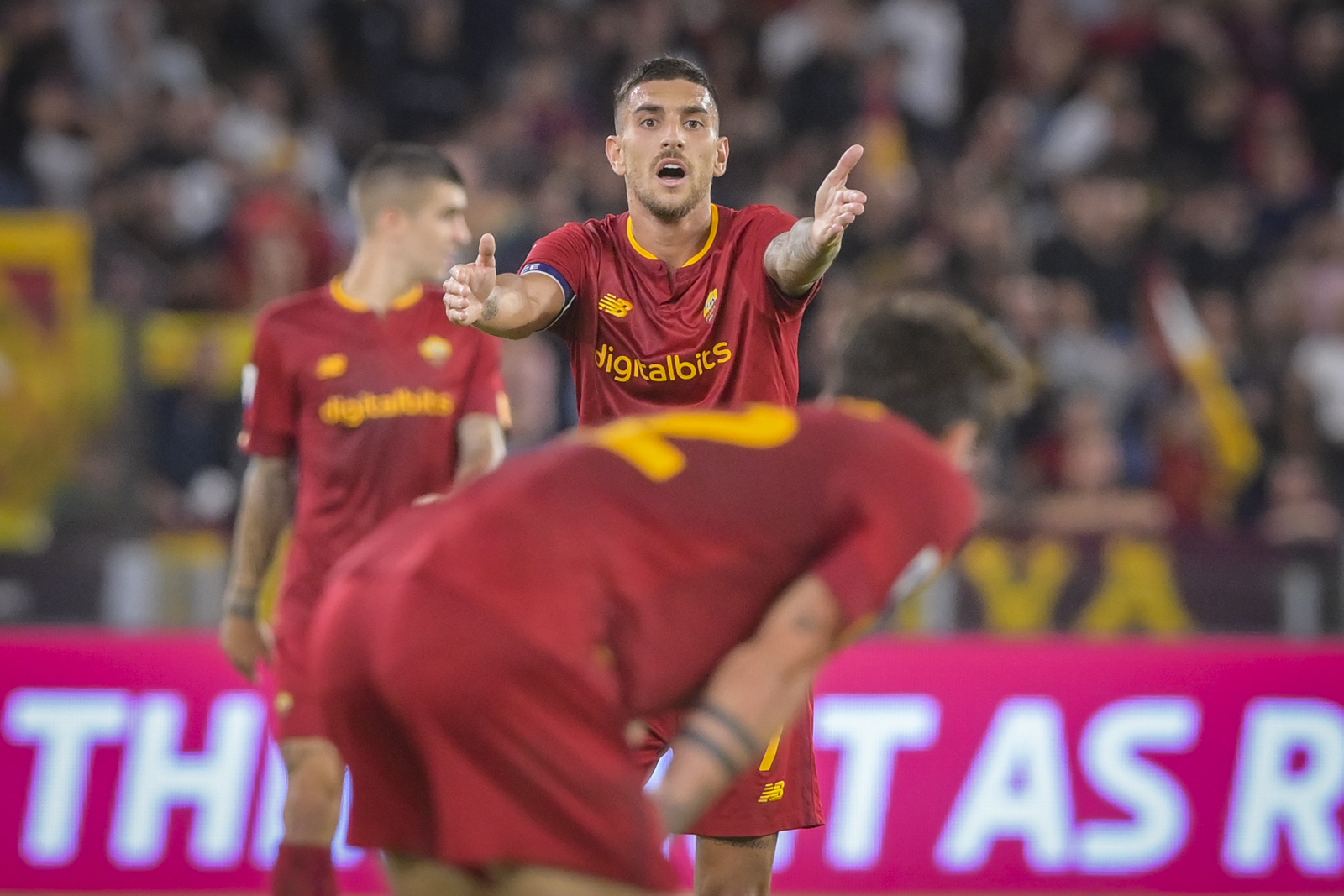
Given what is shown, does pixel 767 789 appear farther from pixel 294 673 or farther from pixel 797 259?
pixel 294 673

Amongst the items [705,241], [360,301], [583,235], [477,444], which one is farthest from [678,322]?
[360,301]

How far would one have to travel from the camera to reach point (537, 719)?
2766mm

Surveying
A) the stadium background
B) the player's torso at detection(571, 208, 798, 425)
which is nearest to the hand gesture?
the player's torso at detection(571, 208, 798, 425)

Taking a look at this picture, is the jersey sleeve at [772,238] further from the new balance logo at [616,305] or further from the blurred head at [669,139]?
the new balance logo at [616,305]

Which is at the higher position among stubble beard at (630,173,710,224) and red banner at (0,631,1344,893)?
stubble beard at (630,173,710,224)

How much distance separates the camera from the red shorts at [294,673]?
528 cm

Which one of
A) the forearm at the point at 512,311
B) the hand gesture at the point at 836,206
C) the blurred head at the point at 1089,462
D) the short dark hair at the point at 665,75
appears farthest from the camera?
the blurred head at the point at 1089,462

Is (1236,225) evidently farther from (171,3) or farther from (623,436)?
(623,436)

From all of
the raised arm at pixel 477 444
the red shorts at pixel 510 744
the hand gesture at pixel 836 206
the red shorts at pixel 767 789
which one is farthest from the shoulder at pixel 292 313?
the red shorts at pixel 510 744

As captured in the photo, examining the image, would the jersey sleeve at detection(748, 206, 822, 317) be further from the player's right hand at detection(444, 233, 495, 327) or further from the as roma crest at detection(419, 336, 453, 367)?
the as roma crest at detection(419, 336, 453, 367)

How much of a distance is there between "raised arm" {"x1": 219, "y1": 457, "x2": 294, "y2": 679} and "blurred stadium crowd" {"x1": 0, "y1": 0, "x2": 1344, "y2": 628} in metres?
3.01

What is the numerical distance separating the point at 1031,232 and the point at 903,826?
18.1 ft

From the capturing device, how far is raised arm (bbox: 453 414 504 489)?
5508 mm

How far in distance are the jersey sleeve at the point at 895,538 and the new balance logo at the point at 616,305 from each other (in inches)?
72.1
